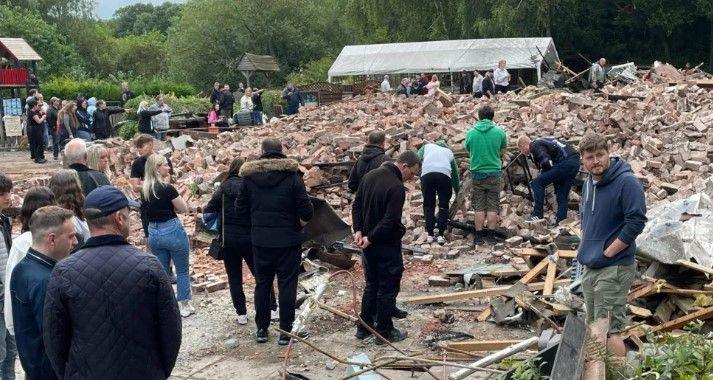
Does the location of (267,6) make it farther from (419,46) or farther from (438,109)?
(438,109)

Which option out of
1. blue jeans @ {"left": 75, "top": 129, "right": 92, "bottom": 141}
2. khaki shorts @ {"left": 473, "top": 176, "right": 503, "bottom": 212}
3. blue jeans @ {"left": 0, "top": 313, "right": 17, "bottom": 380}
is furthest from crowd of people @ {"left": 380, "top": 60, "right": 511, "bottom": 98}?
blue jeans @ {"left": 0, "top": 313, "right": 17, "bottom": 380}

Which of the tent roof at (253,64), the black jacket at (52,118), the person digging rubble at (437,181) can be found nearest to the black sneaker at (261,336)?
the person digging rubble at (437,181)

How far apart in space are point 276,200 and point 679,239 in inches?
150

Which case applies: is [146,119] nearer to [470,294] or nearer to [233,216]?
[233,216]

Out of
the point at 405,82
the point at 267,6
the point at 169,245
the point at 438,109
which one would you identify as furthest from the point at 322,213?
the point at 267,6

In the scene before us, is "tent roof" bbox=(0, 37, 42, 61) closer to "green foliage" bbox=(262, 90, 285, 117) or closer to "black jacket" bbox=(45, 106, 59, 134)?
"black jacket" bbox=(45, 106, 59, 134)

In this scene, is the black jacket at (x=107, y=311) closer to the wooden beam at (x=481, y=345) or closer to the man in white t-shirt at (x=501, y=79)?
the wooden beam at (x=481, y=345)

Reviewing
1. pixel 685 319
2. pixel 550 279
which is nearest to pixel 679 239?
pixel 685 319

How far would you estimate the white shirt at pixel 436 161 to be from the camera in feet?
37.5

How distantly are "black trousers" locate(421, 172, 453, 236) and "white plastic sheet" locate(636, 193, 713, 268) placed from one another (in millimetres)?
3391

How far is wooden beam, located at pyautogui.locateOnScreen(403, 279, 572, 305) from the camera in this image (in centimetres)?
874

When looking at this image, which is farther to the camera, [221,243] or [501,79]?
[501,79]

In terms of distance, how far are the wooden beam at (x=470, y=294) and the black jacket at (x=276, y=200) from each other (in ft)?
6.88

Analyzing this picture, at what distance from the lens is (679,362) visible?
16.1 feet
